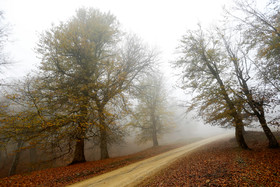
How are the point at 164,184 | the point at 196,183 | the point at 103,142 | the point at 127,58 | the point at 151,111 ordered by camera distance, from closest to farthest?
1. the point at 196,183
2. the point at 164,184
3. the point at 103,142
4. the point at 127,58
5. the point at 151,111

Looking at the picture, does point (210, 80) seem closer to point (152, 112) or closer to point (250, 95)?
point (250, 95)

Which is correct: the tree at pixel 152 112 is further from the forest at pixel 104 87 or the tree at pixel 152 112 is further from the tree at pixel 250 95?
the tree at pixel 250 95

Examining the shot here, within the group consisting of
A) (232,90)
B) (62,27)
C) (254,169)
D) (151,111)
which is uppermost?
(62,27)

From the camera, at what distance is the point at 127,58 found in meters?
13.0

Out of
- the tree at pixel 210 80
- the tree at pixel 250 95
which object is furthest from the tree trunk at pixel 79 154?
the tree at pixel 250 95

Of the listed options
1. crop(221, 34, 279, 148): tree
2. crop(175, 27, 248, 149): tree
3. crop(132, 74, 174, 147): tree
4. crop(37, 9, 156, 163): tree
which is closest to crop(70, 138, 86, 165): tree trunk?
crop(37, 9, 156, 163): tree

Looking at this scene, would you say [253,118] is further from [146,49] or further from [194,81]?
[146,49]

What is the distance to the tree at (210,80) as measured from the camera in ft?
28.3

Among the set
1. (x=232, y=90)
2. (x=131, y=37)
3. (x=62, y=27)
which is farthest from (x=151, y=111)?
(x=62, y=27)

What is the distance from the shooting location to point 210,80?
10328mm

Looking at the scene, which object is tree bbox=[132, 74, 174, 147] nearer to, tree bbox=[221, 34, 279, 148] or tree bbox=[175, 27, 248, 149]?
tree bbox=[175, 27, 248, 149]

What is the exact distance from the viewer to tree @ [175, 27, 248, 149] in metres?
8.63

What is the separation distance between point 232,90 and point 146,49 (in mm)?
9587

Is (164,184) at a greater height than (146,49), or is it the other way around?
(146,49)
